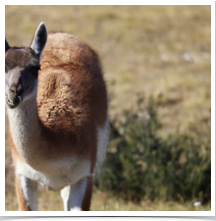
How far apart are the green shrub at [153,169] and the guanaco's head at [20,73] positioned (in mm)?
3672

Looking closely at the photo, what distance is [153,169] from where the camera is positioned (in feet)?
20.2

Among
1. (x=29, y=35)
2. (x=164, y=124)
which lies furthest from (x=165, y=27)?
(x=164, y=124)

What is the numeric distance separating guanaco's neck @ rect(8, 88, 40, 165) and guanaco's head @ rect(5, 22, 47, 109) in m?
0.10

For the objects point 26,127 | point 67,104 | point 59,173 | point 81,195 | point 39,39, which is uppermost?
point 39,39

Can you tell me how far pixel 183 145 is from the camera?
6574 millimetres

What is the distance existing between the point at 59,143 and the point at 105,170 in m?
3.16

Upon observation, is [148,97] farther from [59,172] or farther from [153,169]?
[59,172]

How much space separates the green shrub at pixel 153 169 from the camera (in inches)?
239

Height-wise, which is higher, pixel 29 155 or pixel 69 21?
pixel 69 21

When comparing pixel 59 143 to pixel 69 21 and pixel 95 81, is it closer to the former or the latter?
pixel 95 81

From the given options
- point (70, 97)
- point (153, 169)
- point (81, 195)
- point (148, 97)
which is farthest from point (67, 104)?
point (148, 97)

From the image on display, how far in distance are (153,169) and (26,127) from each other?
146 inches

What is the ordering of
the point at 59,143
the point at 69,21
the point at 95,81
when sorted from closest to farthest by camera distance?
the point at 59,143 < the point at 95,81 < the point at 69,21

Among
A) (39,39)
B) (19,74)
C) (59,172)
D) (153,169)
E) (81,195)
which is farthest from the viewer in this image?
(153,169)
